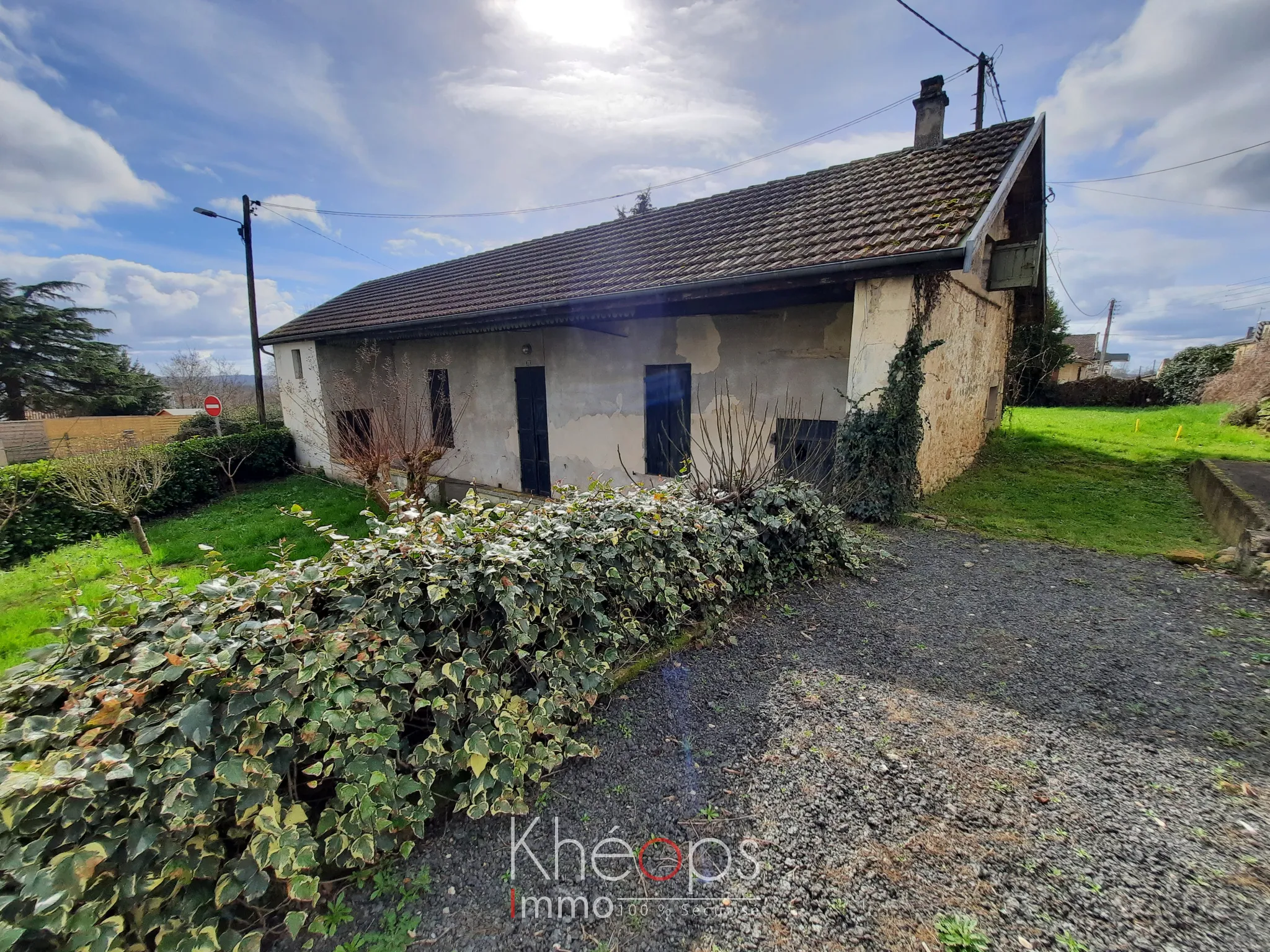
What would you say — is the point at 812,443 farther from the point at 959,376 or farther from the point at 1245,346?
the point at 1245,346

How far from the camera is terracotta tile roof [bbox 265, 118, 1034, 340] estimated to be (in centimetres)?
578

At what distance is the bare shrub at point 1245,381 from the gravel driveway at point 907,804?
13838 millimetres

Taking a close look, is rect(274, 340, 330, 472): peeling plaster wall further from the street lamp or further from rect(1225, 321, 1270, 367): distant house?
rect(1225, 321, 1270, 367): distant house

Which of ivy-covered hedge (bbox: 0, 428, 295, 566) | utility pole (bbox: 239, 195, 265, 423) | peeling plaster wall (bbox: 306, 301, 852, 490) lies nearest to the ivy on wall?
peeling plaster wall (bbox: 306, 301, 852, 490)

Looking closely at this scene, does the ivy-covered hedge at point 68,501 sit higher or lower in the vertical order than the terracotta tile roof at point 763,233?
lower

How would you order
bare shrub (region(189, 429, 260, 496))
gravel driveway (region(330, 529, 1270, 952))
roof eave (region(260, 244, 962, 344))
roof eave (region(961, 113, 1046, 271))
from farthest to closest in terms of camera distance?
bare shrub (region(189, 429, 260, 496)) → roof eave (region(260, 244, 962, 344)) → roof eave (region(961, 113, 1046, 271)) → gravel driveway (region(330, 529, 1270, 952))

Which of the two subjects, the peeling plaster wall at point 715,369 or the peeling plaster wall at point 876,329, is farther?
the peeling plaster wall at point 715,369

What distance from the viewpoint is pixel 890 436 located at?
577cm

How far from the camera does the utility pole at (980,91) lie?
36.5 ft

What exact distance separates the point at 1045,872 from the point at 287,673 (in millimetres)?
2667

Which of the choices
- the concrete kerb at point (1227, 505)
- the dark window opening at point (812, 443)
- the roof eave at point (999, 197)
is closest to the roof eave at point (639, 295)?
the roof eave at point (999, 197)

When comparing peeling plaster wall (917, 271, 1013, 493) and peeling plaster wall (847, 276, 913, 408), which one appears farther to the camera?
peeling plaster wall (917, 271, 1013, 493)

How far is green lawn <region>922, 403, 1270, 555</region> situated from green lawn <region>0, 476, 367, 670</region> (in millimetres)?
8085

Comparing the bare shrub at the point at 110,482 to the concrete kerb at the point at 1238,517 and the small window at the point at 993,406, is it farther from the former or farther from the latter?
the small window at the point at 993,406
